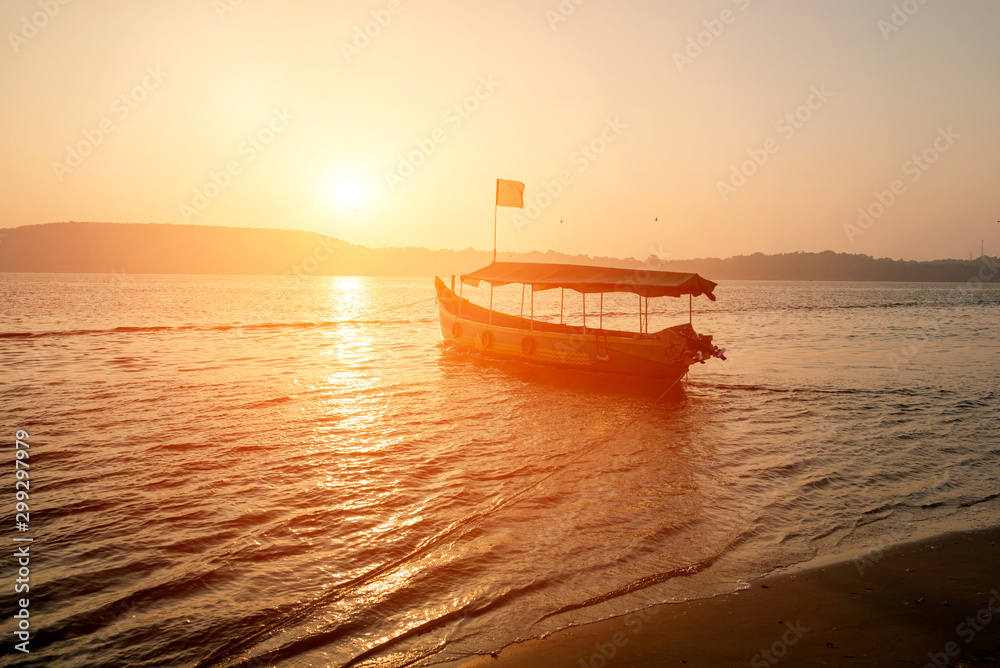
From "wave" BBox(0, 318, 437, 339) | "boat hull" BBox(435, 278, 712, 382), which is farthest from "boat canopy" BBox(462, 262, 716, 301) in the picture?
"wave" BBox(0, 318, 437, 339)

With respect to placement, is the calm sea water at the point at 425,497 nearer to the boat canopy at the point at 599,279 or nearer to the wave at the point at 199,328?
the boat canopy at the point at 599,279

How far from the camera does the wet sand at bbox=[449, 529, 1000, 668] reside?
4242 millimetres

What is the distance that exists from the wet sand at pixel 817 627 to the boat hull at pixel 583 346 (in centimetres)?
1141

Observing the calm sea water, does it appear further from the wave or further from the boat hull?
the wave

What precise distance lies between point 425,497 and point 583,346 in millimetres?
11478

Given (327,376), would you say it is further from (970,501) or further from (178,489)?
(970,501)

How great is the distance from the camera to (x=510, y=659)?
4344mm

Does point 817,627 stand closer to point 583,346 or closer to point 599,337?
point 599,337

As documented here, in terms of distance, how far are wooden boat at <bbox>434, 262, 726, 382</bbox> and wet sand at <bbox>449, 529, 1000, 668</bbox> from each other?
11.5 meters

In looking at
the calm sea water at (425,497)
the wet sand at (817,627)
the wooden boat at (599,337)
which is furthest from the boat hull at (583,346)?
the wet sand at (817,627)

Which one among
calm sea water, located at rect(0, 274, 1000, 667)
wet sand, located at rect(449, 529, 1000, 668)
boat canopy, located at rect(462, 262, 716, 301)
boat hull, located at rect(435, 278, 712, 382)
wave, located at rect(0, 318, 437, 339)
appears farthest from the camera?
wave, located at rect(0, 318, 437, 339)

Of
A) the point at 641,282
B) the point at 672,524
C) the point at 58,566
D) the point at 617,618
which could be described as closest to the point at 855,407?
the point at 641,282

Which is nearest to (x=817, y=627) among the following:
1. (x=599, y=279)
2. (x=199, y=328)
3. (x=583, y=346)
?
(x=583, y=346)

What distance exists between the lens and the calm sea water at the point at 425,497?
5012mm
